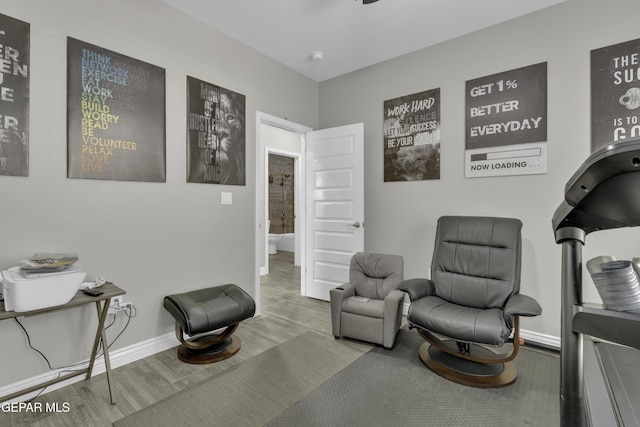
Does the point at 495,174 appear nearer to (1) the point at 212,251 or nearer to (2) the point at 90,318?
(1) the point at 212,251

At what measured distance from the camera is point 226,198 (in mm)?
3062

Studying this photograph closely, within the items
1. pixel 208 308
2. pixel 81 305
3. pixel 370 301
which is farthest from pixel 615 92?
pixel 81 305

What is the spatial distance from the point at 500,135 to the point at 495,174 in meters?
0.36

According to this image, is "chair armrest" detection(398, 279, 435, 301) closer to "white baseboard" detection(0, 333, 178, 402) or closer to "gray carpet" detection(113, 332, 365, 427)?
"gray carpet" detection(113, 332, 365, 427)

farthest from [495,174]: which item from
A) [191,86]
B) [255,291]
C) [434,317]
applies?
[191,86]

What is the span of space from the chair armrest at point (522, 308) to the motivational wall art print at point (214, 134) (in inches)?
100

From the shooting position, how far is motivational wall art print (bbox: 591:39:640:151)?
7.52ft

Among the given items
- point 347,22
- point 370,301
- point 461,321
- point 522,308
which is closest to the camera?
point 522,308

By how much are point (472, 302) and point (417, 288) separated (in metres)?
0.43

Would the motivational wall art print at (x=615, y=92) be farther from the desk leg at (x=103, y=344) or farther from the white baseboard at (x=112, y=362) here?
the white baseboard at (x=112, y=362)

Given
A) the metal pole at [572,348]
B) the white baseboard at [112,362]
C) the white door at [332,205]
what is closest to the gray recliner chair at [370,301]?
the white door at [332,205]

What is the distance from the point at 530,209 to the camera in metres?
2.70

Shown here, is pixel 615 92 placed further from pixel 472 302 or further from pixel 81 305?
pixel 81 305

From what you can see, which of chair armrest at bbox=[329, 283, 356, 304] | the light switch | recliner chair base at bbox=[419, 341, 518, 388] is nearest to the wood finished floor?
chair armrest at bbox=[329, 283, 356, 304]
